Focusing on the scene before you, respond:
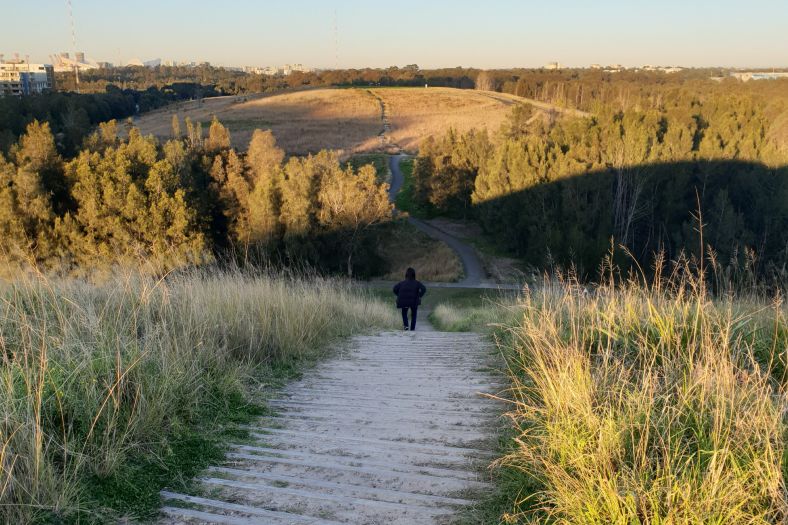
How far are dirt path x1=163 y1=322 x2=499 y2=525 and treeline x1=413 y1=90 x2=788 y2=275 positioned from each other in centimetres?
3013

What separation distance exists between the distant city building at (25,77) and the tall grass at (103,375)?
128m

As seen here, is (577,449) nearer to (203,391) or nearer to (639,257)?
(203,391)

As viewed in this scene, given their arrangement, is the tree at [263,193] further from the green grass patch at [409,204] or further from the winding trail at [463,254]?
the green grass patch at [409,204]

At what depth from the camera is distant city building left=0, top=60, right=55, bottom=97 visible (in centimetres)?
11806

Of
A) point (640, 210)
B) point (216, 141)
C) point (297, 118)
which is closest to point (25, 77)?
point (297, 118)

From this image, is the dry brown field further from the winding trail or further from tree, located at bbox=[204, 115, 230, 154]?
tree, located at bbox=[204, 115, 230, 154]

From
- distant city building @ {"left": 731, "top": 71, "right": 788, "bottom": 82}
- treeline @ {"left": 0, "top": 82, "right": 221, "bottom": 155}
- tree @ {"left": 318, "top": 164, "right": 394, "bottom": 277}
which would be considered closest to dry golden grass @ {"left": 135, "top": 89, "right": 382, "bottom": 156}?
treeline @ {"left": 0, "top": 82, "right": 221, "bottom": 155}

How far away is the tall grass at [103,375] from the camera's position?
2850mm

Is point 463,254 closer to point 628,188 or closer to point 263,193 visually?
point 628,188

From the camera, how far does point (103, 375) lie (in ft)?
12.3

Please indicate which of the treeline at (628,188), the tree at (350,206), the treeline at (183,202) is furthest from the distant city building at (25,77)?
the treeline at (628,188)

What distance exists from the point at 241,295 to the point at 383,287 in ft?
87.7

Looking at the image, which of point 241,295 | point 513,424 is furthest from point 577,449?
point 241,295

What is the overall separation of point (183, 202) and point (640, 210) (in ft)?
94.5
